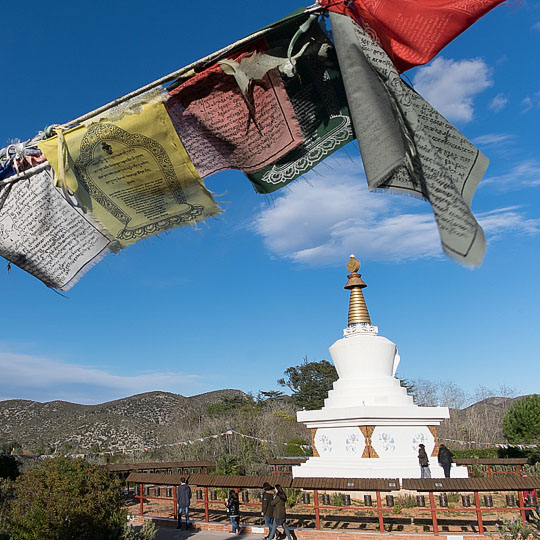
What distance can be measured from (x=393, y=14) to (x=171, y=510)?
13553 mm

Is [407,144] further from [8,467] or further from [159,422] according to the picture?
[159,422]

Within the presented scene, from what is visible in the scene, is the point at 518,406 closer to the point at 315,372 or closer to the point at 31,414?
the point at 315,372

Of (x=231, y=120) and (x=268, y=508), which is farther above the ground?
(x=231, y=120)

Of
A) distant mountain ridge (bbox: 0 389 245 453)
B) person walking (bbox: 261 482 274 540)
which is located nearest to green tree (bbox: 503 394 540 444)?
person walking (bbox: 261 482 274 540)

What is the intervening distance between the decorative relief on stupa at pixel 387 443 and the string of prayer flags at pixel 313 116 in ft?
→ 38.5

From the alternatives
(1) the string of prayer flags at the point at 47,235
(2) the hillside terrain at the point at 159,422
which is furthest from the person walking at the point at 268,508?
(2) the hillside terrain at the point at 159,422

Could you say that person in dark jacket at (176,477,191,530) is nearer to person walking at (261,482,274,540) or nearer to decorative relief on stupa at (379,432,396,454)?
person walking at (261,482,274,540)

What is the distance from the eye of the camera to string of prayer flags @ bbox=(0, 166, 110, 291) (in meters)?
2.85

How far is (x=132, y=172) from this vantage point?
2.75m

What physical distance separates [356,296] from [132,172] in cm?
1451

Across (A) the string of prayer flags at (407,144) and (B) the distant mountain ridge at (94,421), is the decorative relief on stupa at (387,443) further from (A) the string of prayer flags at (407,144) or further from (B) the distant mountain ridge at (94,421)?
(B) the distant mountain ridge at (94,421)

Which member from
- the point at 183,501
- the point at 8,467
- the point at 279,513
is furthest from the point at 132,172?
the point at 8,467

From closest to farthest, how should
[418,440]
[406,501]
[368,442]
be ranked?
[406,501] < [368,442] < [418,440]

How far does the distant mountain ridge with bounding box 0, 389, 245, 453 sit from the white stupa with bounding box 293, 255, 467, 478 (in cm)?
2006
